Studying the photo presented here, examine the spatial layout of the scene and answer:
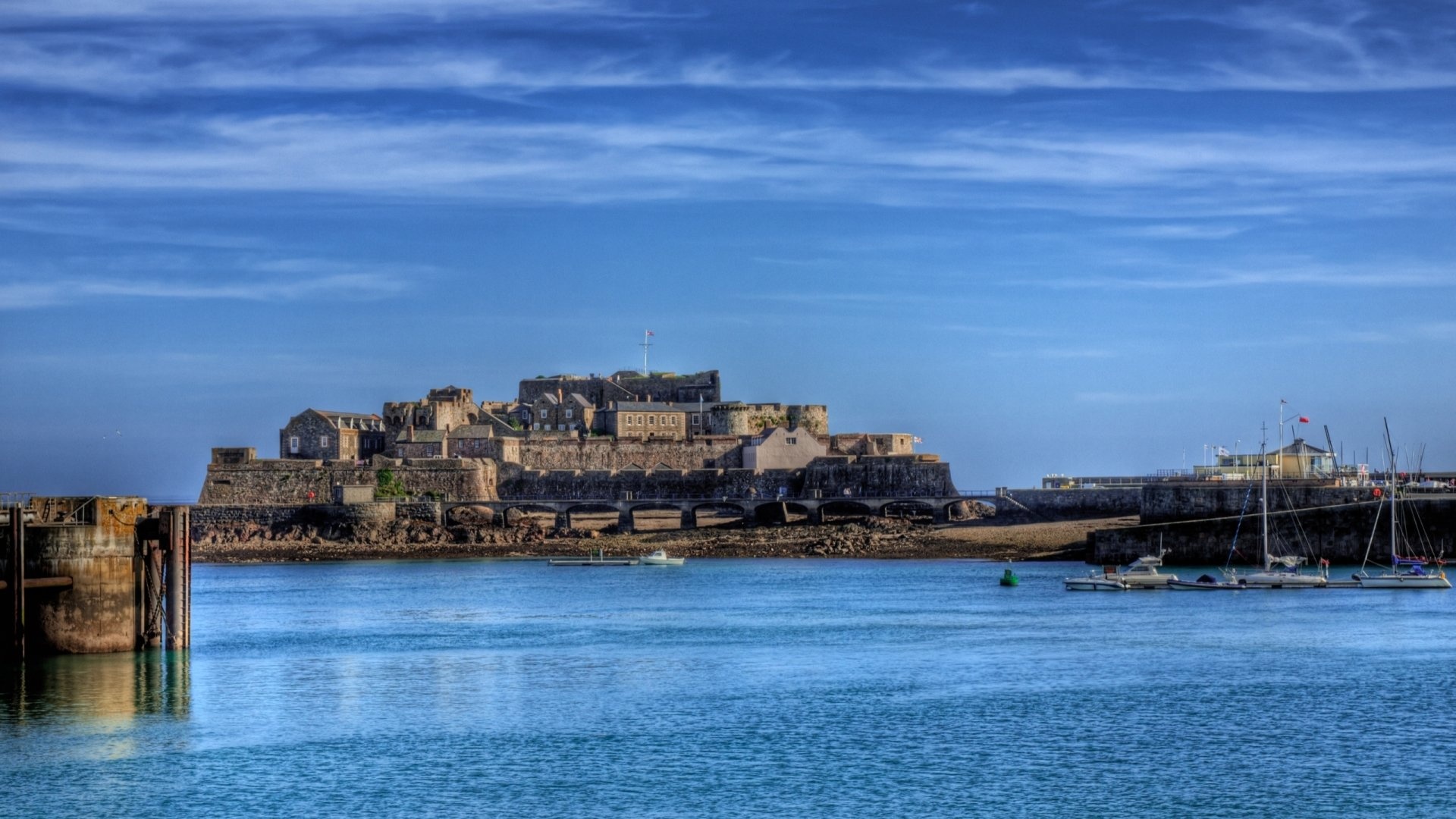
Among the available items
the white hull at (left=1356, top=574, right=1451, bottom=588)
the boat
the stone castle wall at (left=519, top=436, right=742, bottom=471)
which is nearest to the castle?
the stone castle wall at (left=519, top=436, right=742, bottom=471)

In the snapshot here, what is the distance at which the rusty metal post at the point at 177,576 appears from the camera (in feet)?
114

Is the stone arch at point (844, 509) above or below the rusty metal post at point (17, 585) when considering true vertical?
above

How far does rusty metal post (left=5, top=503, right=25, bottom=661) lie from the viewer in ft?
108

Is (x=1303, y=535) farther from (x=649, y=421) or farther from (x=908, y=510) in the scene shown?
(x=649, y=421)

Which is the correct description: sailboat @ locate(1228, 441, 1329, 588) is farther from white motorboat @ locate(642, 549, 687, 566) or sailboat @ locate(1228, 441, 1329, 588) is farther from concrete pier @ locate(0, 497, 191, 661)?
concrete pier @ locate(0, 497, 191, 661)

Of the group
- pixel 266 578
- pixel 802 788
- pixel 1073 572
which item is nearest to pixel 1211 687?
pixel 802 788

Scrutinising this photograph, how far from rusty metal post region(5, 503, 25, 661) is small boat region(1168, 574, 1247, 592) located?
37.6m

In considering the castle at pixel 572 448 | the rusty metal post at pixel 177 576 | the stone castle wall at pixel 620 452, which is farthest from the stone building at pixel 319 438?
the rusty metal post at pixel 177 576

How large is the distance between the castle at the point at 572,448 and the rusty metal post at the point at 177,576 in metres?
61.4

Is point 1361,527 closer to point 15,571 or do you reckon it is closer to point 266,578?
point 266,578

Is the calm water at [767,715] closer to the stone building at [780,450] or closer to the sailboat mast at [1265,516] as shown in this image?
the sailboat mast at [1265,516]

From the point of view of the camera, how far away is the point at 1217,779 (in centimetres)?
2602

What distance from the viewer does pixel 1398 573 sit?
189 feet

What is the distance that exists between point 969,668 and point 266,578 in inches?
1675
